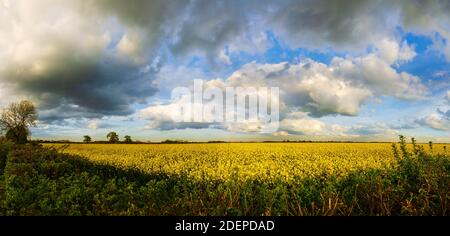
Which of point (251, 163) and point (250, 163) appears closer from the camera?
point (251, 163)

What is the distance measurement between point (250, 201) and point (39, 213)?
3.66 metres

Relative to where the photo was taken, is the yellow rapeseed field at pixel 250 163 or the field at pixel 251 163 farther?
the yellow rapeseed field at pixel 250 163

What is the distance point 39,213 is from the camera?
571 centimetres

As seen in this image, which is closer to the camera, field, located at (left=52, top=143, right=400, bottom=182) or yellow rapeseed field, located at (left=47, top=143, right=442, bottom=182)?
field, located at (left=52, top=143, right=400, bottom=182)

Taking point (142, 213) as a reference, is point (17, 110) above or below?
above
